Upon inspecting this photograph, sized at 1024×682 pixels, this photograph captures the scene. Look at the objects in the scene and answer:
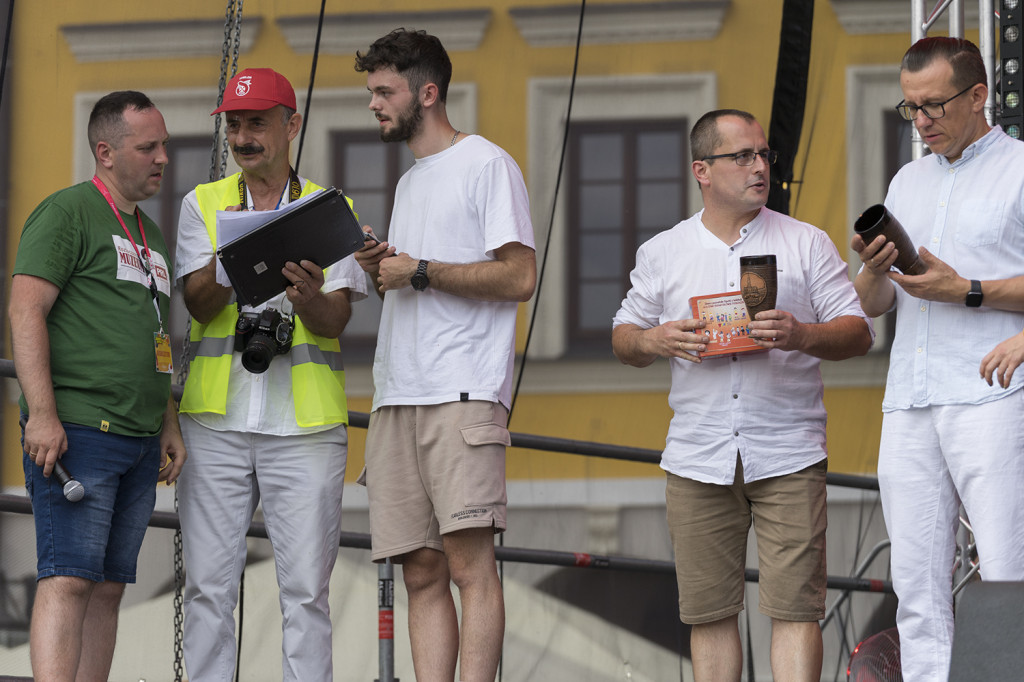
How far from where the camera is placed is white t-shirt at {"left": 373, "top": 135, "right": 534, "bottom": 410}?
2748 millimetres

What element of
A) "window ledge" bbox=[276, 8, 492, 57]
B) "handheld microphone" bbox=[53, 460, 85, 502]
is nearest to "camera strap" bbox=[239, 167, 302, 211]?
"handheld microphone" bbox=[53, 460, 85, 502]

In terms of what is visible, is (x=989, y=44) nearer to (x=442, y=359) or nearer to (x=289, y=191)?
(x=442, y=359)

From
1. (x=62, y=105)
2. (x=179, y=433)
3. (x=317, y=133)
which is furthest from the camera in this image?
(x=317, y=133)

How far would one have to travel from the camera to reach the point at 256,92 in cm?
295

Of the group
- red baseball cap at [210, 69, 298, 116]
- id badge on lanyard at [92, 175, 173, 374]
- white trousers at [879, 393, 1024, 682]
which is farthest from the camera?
red baseball cap at [210, 69, 298, 116]

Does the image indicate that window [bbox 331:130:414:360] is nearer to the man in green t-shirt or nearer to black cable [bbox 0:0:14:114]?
black cable [bbox 0:0:14:114]

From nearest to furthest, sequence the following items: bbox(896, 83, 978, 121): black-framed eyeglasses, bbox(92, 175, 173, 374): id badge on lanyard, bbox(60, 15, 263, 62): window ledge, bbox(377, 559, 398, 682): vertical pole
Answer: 1. bbox(896, 83, 978, 121): black-framed eyeglasses
2. bbox(92, 175, 173, 374): id badge on lanyard
3. bbox(377, 559, 398, 682): vertical pole
4. bbox(60, 15, 263, 62): window ledge

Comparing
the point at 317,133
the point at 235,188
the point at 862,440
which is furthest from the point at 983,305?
the point at 317,133

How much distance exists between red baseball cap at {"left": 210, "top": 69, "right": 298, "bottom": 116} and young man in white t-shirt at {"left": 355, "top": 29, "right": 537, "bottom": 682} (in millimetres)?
236

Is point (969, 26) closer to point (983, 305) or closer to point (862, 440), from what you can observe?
point (862, 440)

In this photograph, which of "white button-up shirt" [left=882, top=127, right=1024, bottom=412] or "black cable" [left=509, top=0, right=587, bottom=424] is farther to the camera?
"black cable" [left=509, top=0, right=587, bottom=424]

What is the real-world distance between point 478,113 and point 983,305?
305cm

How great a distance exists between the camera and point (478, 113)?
206 inches

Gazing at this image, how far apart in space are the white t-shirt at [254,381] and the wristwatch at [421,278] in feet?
0.92
